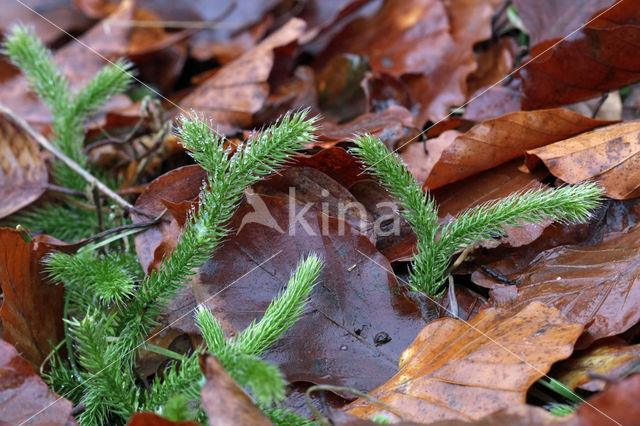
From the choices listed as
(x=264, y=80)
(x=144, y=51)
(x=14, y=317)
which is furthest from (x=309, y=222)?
(x=144, y=51)

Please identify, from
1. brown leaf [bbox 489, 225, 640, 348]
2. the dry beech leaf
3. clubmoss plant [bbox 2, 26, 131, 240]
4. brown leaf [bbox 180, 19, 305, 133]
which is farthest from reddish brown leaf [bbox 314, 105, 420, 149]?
clubmoss plant [bbox 2, 26, 131, 240]

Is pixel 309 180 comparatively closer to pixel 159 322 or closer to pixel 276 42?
pixel 159 322

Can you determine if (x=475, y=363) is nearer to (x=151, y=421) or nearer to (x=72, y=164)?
(x=151, y=421)

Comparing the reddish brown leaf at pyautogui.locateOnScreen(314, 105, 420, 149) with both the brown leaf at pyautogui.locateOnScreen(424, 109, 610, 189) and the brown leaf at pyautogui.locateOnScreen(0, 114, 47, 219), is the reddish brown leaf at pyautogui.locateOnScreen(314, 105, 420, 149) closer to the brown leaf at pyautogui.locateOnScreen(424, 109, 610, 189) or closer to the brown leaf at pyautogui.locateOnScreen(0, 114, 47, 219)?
the brown leaf at pyautogui.locateOnScreen(424, 109, 610, 189)

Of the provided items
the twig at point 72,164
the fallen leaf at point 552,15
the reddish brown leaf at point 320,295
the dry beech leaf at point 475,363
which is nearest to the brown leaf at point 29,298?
the twig at point 72,164

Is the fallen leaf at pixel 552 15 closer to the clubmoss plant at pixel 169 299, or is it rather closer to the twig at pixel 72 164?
the clubmoss plant at pixel 169 299

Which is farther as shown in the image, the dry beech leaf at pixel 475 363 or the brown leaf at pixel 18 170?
the brown leaf at pixel 18 170

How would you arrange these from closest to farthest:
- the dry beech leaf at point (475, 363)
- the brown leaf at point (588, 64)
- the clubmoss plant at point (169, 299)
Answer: the dry beech leaf at point (475, 363), the clubmoss plant at point (169, 299), the brown leaf at point (588, 64)
